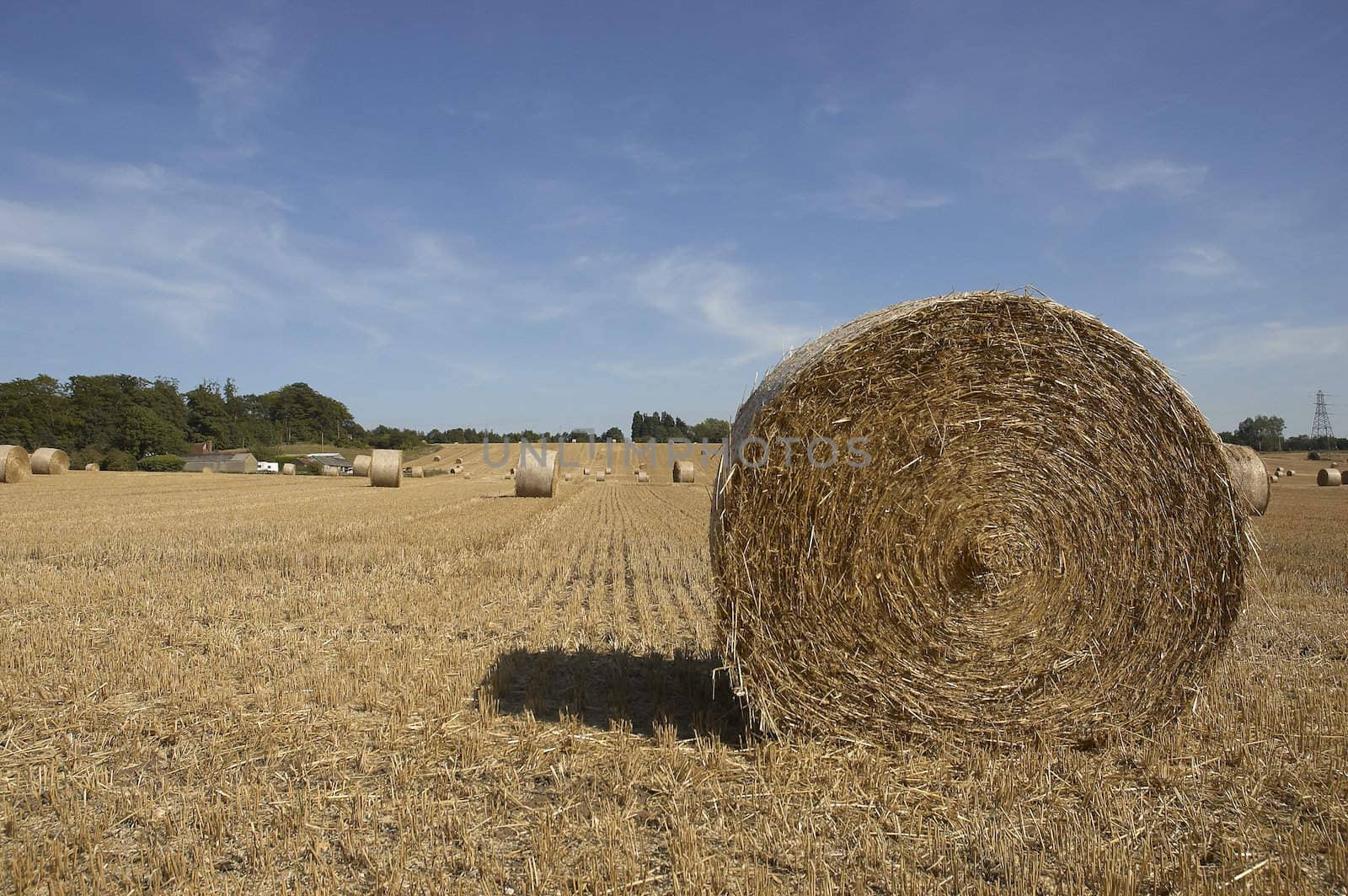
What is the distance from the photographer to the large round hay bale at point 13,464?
77.1 ft

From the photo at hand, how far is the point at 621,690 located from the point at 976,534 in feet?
7.46

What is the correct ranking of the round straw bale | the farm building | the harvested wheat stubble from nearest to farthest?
the harvested wheat stubble, the round straw bale, the farm building

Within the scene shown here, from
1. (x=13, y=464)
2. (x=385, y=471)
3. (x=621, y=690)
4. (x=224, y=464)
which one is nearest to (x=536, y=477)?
(x=385, y=471)

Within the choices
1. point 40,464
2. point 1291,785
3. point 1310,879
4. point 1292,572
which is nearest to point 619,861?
point 1310,879

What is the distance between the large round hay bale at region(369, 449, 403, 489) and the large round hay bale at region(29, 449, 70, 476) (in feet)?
44.2

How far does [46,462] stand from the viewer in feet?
98.9

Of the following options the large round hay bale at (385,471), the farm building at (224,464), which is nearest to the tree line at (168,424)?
the farm building at (224,464)

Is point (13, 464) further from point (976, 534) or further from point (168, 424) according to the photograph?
point (168, 424)

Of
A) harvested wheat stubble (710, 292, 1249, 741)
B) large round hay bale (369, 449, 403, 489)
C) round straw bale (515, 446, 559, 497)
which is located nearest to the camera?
harvested wheat stubble (710, 292, 1249, 741)

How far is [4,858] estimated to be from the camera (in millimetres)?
2777

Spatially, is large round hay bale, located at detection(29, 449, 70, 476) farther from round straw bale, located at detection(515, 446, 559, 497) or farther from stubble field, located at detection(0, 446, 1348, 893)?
stubble field, located at detection(0, 446, 1348, 893)

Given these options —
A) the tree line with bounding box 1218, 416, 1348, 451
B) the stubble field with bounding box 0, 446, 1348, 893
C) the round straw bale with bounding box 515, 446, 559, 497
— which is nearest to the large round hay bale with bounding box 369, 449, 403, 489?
the round straw bale with bounding box 515, 446, 559, 497

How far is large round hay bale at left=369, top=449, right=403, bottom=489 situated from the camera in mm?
27203

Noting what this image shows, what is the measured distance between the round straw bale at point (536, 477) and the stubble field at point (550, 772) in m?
15.0
